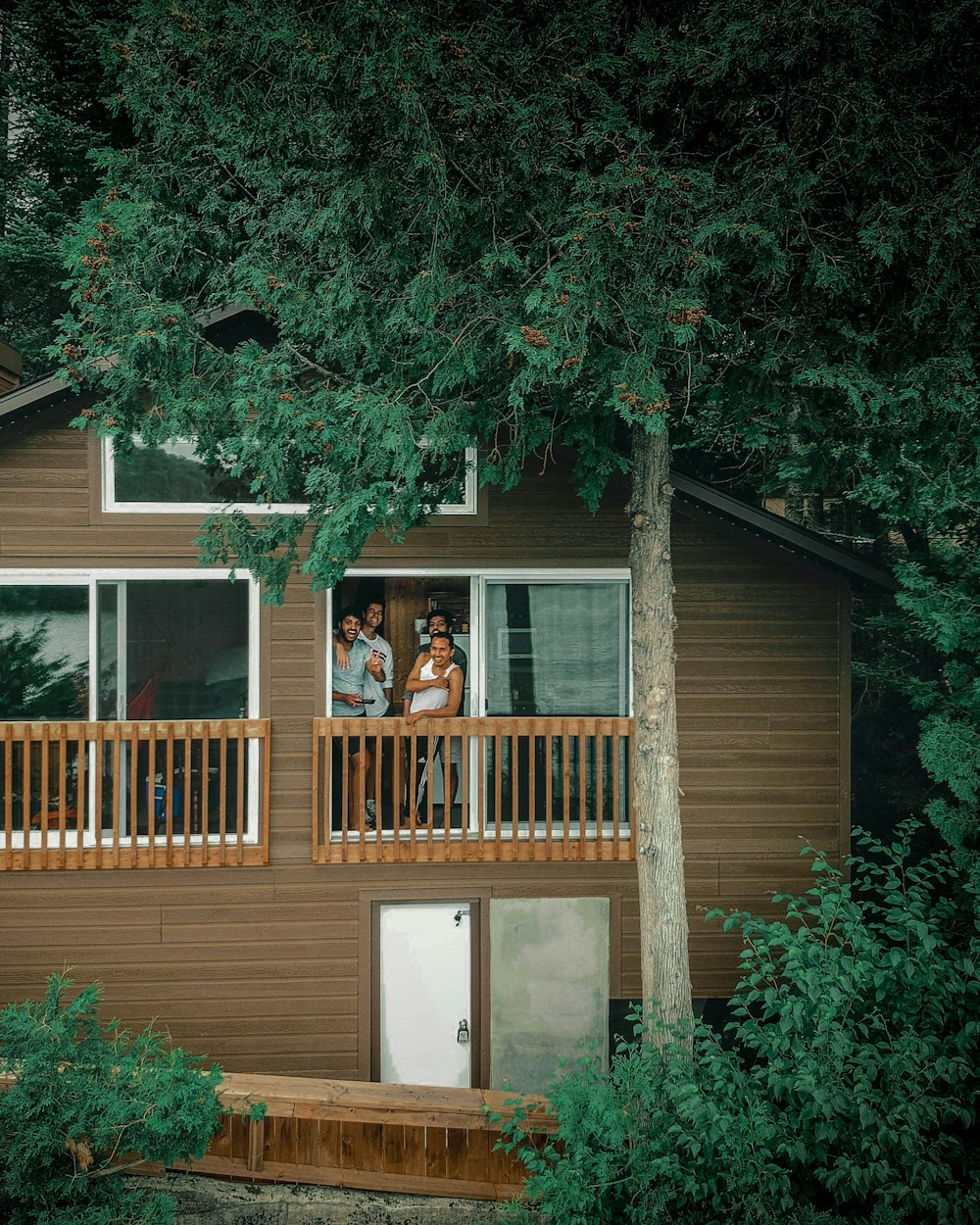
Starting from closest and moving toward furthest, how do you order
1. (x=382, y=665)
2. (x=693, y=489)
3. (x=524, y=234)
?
(x=524, y=234) < (x=693, y=489) < (x=382, y=665)

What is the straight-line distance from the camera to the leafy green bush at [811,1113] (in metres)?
5.02

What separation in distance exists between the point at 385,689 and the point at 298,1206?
350 centimetres

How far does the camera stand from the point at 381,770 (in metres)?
7.56

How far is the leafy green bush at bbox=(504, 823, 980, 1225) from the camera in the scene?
502 cm

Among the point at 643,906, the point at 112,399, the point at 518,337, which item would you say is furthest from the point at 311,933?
the point at 518,337

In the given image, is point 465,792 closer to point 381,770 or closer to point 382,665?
point 381,770

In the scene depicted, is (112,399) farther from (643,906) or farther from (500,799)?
(643,906)

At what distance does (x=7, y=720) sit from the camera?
740 cm

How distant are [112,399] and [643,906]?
4.68 metres

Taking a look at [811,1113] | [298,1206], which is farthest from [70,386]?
[811,1113]

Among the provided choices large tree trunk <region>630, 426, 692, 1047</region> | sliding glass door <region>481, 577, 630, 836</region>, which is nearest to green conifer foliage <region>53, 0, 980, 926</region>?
large tree trunk <region>630, 426, 692, 1047</region>

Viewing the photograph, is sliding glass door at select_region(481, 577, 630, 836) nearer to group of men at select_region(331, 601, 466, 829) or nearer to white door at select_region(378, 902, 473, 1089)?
group of men at select_region(331, 601, 466, 829)

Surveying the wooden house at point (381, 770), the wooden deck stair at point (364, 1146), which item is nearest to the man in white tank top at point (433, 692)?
the wooden house at point (381, 770)

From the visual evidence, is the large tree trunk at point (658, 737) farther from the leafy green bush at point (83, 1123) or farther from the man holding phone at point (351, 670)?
the leafy green bush at point (83, 1123)
